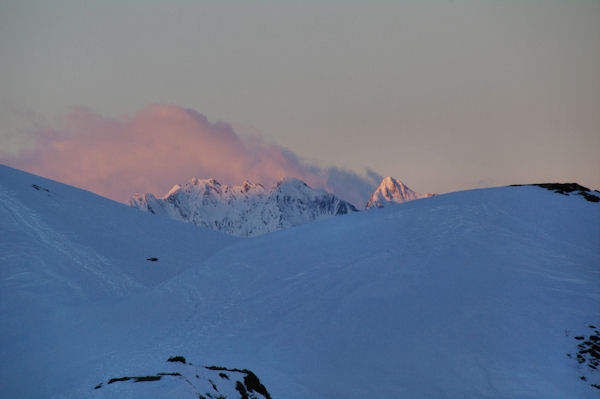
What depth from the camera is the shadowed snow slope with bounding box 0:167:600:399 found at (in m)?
27.4

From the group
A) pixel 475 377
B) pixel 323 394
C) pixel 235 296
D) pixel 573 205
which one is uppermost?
pixel 573 205

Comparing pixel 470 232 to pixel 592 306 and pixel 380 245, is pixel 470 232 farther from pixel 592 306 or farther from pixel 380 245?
pixel 592 306

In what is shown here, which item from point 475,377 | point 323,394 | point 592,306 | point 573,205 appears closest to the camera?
point 323,394

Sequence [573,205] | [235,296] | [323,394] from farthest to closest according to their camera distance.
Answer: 1. [573,205]
2. [235,296]
3. [323,394]

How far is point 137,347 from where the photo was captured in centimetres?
3391

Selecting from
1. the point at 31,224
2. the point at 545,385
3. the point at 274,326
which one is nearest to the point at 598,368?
the point at 545,385

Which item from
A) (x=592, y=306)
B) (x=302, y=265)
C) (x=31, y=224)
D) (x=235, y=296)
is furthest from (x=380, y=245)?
(x=31, y=224)

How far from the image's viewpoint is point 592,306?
1310 inches

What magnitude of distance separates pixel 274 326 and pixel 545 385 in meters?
19.9

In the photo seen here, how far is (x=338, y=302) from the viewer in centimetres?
3922

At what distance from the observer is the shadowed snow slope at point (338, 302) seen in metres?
27.4

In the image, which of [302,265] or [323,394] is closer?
[323,394]

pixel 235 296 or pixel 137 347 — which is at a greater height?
pixel 235 296

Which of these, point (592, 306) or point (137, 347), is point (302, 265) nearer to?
point (137, 347)
